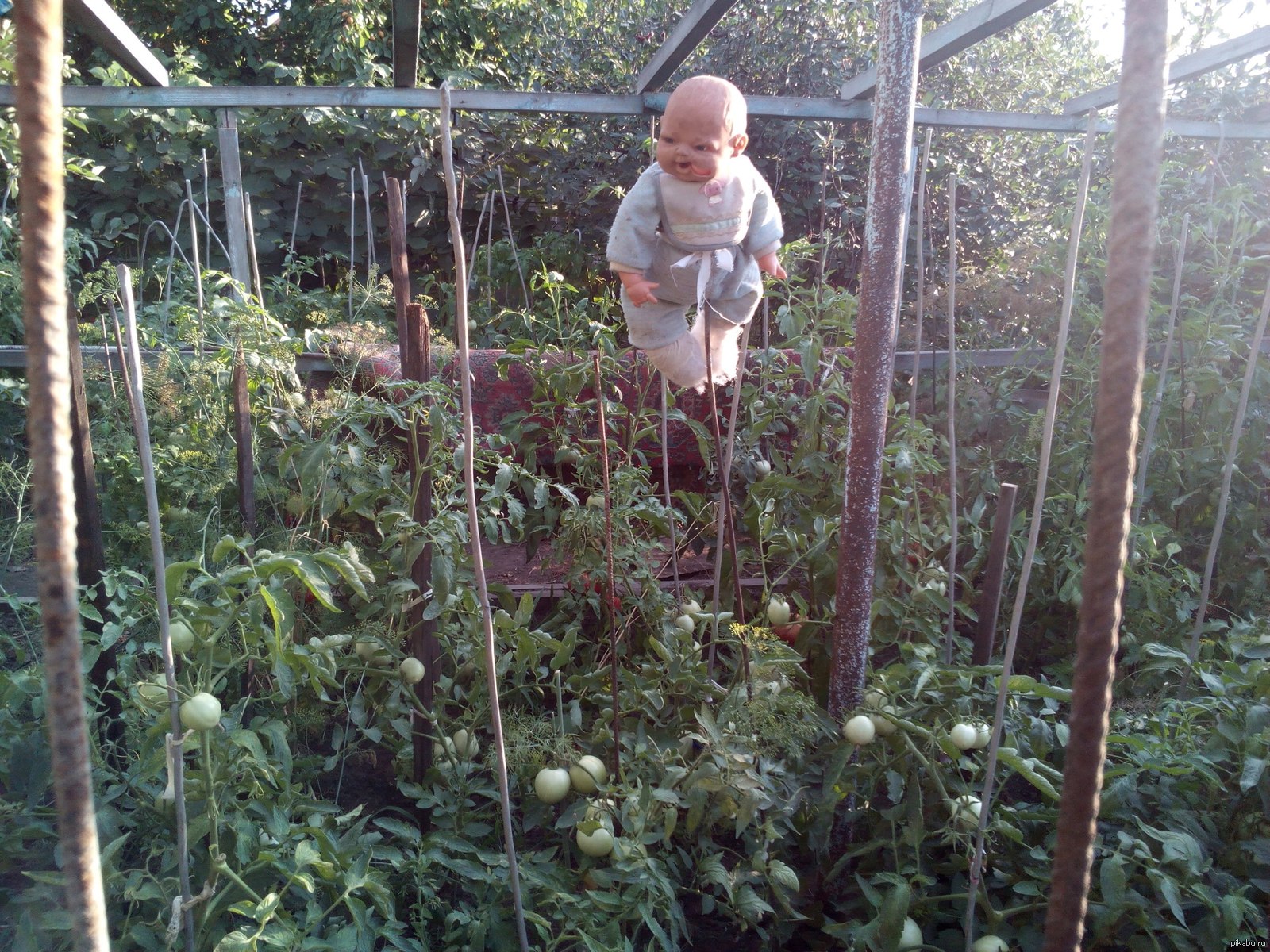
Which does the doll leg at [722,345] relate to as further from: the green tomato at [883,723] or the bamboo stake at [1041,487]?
the green tomato at [883,723]

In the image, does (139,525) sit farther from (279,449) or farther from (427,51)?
(427,51)

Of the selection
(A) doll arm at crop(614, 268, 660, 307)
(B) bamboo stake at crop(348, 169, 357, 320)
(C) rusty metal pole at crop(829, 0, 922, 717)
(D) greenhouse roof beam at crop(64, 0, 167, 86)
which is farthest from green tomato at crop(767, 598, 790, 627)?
(D) greenhouse roof beam at crop(64, 0, 167, 86)

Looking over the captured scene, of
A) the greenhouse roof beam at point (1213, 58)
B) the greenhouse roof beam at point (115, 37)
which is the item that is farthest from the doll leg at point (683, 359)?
the greenhouse roof beam at point (1213, 58)

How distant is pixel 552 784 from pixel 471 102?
3.20m

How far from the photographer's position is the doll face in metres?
1.13

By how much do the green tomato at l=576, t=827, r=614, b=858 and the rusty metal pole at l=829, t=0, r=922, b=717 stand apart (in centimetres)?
50

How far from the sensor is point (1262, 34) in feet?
11.1

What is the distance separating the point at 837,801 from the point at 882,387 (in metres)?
0.78

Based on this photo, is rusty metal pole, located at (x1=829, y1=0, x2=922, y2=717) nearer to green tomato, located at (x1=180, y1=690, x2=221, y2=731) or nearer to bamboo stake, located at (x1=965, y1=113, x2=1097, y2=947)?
bamboo stake, located at (x1=965, y1=113, x2=1097, y2=947)

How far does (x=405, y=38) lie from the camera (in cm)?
312

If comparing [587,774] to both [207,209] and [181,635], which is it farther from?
[207,209]

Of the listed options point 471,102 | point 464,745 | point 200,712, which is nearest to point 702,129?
point 200,712

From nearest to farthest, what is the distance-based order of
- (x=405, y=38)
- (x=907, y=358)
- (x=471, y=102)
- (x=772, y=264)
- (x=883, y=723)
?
(x=772, y=264), (x=883, y=723), (x=405, y=38), (x=907, y=358), (x=471, y=102)

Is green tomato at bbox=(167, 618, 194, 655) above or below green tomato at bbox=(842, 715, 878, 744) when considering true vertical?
above
